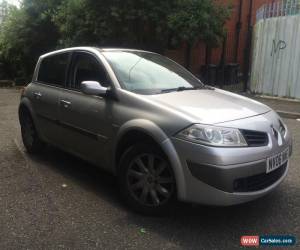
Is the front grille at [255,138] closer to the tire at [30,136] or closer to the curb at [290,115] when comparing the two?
the tire at [30,136]

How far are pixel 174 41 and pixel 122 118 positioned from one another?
9733mm

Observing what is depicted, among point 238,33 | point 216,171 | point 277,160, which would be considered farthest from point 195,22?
point 216,171

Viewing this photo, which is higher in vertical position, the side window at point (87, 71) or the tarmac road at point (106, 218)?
the side window at point (87, 71)

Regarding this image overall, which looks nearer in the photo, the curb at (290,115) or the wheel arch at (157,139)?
the wheel arch at (157,139)

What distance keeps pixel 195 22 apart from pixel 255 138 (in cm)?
999

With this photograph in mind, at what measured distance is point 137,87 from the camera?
4.32 m

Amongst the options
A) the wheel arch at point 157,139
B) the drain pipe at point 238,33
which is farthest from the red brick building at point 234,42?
the wheel arch at point 157,139

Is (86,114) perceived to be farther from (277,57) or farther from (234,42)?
(234,42)

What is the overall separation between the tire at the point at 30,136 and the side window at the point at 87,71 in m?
1.38

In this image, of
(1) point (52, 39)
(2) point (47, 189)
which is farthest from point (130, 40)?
(2) point (47, 189)

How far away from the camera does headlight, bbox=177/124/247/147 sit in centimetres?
347

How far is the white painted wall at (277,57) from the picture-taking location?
11219 mm

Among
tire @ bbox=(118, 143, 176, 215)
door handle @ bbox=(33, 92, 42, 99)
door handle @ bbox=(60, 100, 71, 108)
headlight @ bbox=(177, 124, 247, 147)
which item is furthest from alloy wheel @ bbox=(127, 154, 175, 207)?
door handle @ bbox=(33, 92, 42, 99)

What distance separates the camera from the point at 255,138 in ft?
12.0
